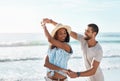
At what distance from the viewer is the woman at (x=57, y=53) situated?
4.14m

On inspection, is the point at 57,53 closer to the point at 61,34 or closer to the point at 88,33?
the point at 61,34

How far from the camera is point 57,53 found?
13.6 ft

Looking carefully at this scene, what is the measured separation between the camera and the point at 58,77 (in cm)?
417

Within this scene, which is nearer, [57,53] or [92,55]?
[57,53]

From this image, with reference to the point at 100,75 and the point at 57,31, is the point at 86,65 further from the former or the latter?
the point at 57,31

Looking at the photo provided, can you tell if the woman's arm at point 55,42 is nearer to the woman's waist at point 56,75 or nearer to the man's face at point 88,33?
the woman's waist at point 56,75

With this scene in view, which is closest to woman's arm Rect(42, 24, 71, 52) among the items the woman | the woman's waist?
the woman

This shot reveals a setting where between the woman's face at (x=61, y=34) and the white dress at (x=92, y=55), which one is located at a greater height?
the woman's face at (x=61, y=34)

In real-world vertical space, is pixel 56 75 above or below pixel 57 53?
below

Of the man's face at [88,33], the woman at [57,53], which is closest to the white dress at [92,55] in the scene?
the man's face at [88,33]

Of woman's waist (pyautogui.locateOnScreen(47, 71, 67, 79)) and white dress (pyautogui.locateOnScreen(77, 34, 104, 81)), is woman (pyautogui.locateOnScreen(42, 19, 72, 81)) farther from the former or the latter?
white dress (pyautogui.locateOnScreen(77, 34, 104, 81))

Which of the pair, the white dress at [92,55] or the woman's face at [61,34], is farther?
the white dress at [92,55]

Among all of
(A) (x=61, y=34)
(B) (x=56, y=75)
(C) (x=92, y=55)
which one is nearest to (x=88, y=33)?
(C) (x=92, y=55)

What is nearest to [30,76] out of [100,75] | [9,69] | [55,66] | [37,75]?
[37,75]
